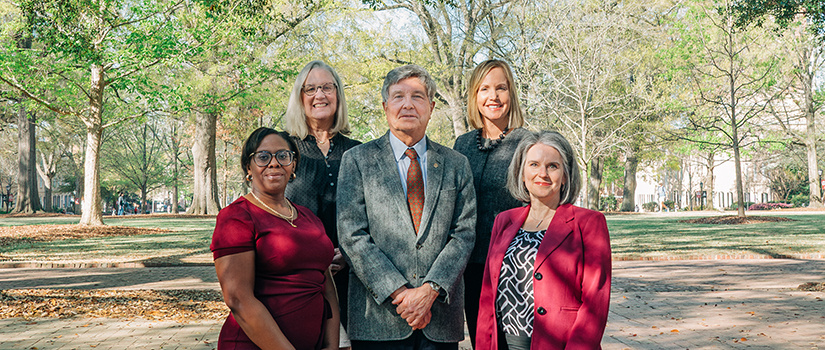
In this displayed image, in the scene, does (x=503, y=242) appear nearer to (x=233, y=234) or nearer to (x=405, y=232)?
(x=405, y=232)

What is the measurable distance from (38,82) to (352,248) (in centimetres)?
1948

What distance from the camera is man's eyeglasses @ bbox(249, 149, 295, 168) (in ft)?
9.25

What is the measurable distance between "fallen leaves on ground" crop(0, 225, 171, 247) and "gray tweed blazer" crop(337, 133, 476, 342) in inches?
706

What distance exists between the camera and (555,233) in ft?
9.21

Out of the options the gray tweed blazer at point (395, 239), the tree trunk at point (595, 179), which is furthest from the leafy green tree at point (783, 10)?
the tree trunk at point (595, 179)

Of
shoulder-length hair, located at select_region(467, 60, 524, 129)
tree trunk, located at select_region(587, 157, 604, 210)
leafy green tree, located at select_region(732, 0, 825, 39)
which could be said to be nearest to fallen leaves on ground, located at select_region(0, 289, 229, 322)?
shoulder-length hair, located at select_region(467, 60, 524, 129)

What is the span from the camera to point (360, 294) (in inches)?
117

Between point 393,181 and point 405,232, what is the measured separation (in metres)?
0.26

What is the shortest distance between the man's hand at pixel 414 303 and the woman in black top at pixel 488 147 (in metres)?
0.67

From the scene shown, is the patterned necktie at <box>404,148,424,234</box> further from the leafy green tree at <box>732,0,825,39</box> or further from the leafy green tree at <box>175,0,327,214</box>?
the leafy green tree at <box>732,0,825,39</box>

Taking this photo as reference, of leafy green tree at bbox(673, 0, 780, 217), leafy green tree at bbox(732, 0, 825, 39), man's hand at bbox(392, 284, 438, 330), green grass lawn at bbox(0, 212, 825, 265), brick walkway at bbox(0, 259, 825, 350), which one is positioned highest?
leafy green tree at bbox(673, 0, 780, 217)

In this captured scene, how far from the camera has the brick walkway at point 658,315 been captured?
5.96 metres

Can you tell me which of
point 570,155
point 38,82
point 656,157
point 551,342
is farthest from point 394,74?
point 656,157

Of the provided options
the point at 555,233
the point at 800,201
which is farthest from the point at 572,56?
the point at 800,201
